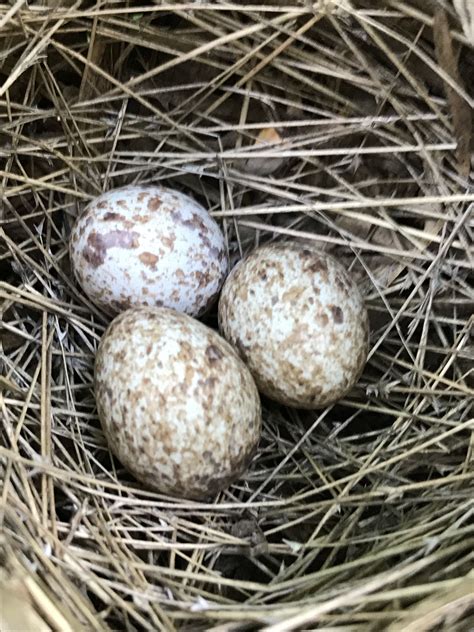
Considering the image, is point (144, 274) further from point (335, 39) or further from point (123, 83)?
point (335, 39)

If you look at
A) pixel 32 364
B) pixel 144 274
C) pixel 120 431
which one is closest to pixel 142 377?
pixel 120 431

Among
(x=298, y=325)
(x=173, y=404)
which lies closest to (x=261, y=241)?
(x=298, y=325)

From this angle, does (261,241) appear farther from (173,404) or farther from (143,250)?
(173,404)

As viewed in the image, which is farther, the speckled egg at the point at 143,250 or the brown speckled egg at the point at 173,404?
the speckled egg at the point at 143,250

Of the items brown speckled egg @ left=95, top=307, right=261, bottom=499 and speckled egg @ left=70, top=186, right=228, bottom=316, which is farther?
speckled egg @ left=70, top=186, right=228, bottom=316

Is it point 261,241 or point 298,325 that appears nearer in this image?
point 298,325

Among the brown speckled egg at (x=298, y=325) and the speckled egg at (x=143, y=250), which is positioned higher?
the speckled egg at (x=143, y=250)
